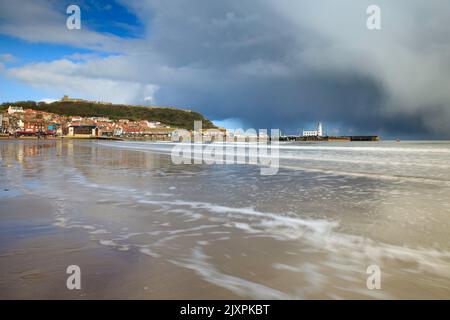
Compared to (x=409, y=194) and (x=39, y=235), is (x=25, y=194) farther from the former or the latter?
(x=409, y=194)

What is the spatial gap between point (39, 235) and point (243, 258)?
12.3ft

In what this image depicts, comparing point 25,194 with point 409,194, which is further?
point 409,194

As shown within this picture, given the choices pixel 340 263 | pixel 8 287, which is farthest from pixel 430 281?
pixel 8 287

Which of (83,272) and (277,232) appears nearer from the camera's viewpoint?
(83,272)

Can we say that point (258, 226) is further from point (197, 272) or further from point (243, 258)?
point (197, 272)

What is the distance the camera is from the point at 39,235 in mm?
6000

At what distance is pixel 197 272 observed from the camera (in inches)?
172

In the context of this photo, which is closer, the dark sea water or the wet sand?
A: the wet sand

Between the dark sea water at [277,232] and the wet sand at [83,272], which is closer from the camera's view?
the wet sand at [83,272]
